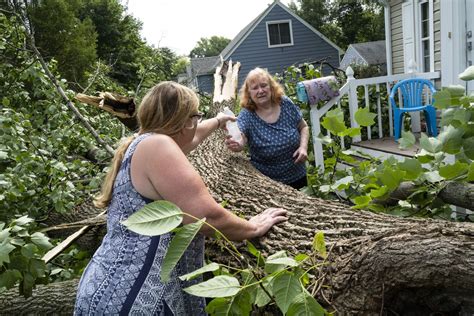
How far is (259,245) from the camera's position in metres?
1.55

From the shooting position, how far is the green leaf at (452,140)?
5.91 ft

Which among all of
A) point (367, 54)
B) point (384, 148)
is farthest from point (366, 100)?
point (367, 54)

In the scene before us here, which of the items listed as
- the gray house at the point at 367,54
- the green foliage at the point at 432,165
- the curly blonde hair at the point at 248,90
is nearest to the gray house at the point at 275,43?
the gray house at the point at 367,54

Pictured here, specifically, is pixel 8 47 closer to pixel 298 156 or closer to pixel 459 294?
pixel 298 156

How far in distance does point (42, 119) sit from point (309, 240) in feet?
12.3

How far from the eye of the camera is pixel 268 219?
1.68 meters

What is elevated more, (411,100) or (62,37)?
(62,37)

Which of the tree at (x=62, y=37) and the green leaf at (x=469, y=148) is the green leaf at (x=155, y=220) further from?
the tree at (x=62, y=37)

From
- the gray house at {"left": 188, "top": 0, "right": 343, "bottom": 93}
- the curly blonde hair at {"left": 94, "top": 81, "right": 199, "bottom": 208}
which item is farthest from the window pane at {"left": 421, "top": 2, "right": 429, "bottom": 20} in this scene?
the gray house at {"left": 188, "top": 0, "right": 343, "bottom": 93}

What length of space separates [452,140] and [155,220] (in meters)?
1.47

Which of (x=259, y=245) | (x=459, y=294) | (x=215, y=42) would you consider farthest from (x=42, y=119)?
(x=215, y=42)

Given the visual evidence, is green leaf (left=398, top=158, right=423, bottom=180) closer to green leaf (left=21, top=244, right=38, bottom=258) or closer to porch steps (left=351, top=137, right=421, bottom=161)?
green leaf (left=21, top=244, right=38, bottom=258)

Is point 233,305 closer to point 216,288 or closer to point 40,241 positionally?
point 216,288

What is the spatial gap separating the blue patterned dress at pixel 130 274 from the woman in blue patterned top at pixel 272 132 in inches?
63.4
